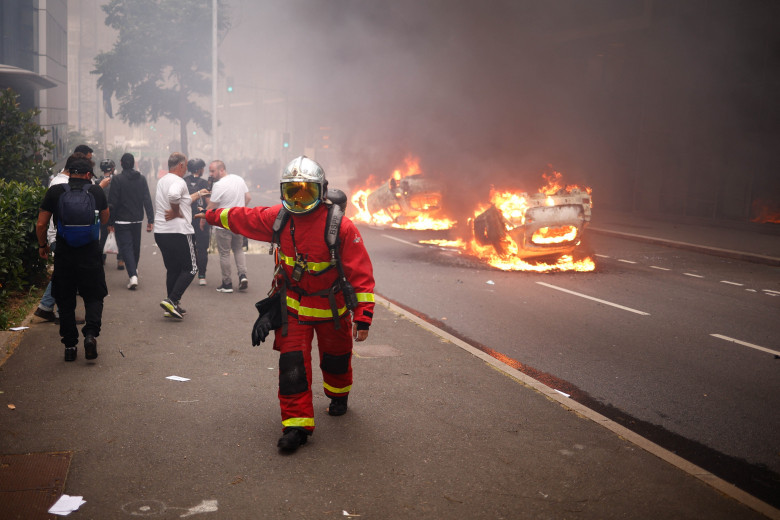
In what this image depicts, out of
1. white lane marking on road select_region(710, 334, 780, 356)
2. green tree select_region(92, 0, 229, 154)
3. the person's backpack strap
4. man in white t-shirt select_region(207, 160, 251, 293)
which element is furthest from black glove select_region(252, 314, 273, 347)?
green tree select_region(92, 0, 229, 154)

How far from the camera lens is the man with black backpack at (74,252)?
5.63 meters

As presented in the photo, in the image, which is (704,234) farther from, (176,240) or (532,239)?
(176,240)

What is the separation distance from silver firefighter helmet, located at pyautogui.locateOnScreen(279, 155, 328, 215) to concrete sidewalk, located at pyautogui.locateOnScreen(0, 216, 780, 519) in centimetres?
146

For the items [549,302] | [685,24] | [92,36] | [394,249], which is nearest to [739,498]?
[549,302]

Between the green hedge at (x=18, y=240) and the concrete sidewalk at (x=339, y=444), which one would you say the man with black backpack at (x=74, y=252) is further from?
the green hedge at (x=18, y=240)

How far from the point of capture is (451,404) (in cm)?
498

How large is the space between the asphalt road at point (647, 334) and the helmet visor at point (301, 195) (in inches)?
109

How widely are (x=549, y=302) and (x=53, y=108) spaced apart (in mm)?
24555

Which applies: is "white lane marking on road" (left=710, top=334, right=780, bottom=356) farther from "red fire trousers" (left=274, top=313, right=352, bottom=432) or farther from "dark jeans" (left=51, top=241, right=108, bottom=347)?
"dark jeans" (left=51, top=241, right=108, bottom=347)

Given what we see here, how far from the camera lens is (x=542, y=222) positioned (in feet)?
39.2

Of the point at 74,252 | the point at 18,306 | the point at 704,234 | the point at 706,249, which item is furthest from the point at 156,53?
the point at 74,252

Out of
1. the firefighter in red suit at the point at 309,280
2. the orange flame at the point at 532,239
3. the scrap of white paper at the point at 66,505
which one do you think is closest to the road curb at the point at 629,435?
the firefighter in red suit at the point at 309,280

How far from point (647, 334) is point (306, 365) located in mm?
4763

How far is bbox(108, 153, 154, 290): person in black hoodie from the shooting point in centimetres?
880
